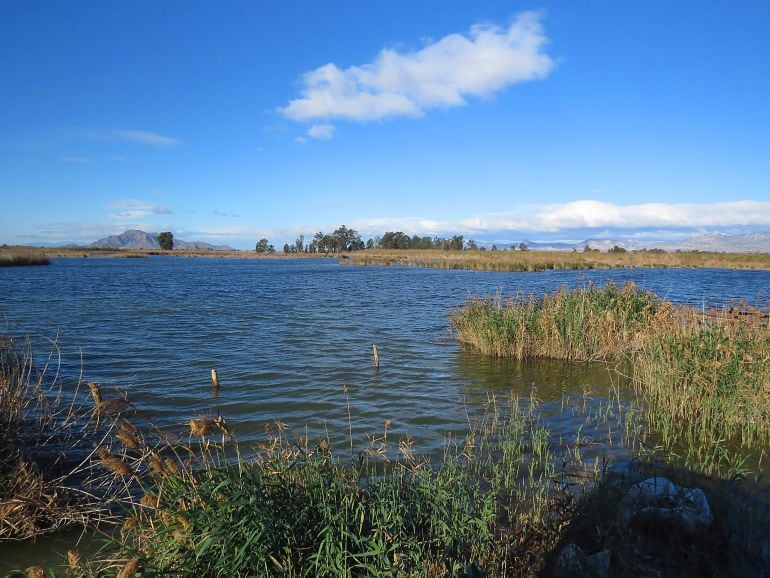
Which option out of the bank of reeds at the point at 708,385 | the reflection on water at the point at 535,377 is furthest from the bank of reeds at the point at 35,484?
the reflection on water at the point at 535,377

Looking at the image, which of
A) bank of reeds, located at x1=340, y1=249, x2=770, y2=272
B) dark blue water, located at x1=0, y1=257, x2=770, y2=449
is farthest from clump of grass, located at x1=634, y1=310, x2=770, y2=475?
bank of reeds, located at x1=340, y1=249, x2=770, y2=272

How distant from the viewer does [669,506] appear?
444 cm

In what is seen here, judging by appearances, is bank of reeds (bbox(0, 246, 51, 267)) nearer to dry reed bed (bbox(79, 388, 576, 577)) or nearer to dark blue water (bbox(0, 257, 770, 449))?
dark blue water (bbox(0, 257, 770, 449))

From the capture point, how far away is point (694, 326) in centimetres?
982

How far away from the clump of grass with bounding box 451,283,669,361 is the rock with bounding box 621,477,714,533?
9.64 m

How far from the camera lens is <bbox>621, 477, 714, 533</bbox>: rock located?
4297mm

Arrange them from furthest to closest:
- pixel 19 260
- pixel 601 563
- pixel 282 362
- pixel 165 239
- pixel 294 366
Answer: pixel 165 239 → pixel 19 260 → pixel 282 362 → pixel 294 366 → pixel 601 563

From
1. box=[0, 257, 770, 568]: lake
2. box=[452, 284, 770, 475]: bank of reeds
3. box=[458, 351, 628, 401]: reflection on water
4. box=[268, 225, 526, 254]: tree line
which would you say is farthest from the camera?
box=[268, 225, 526, 254]: tree line

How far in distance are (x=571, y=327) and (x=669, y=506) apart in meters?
10.4

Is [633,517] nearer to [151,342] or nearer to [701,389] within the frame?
[701,389]

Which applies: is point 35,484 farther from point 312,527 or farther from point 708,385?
point 708,385

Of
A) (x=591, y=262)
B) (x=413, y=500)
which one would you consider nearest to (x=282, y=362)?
(x=413, y=500)

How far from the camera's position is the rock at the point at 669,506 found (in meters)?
4.30

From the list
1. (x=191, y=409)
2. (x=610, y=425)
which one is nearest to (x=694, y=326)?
(x=610, y=425)
